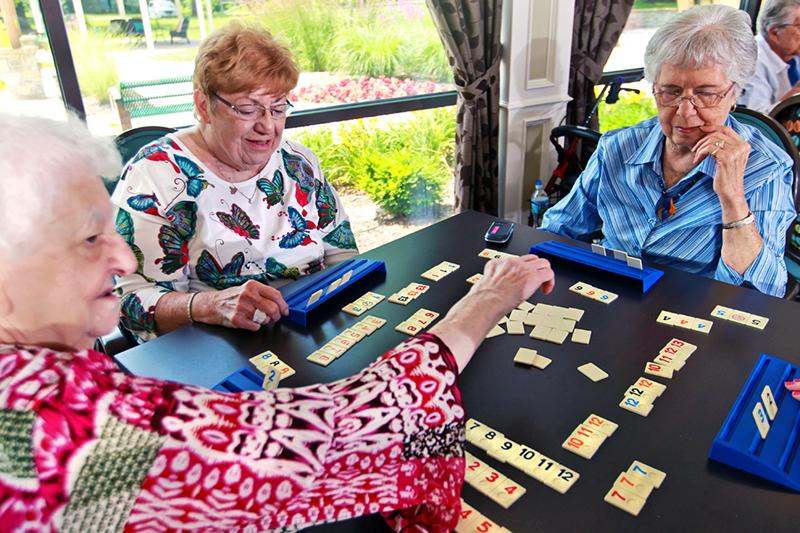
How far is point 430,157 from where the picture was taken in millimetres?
3902

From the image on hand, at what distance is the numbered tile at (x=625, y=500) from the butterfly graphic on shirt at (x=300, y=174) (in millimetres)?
1285

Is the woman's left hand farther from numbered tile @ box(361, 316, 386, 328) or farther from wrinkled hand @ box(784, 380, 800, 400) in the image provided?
numbered tile @ box(361, 316, 386, 328)

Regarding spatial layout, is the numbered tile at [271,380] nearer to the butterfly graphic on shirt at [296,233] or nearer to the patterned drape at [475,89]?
the butterfly graphic on shirt at [296,233]

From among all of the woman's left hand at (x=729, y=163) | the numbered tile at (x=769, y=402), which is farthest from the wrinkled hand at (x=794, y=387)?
the woman's left hand at (x=729, y=163)

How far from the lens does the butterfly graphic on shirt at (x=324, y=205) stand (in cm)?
180

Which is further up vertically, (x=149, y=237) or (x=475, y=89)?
(x=475, y=89)

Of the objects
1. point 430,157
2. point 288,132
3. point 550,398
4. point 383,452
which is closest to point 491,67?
point 430,157

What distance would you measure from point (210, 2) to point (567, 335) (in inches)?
104

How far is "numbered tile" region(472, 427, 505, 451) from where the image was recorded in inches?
34.9

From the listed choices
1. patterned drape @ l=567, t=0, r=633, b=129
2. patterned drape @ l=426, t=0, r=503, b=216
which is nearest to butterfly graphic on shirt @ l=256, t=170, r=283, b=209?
patterned drape @ l=426, t=0, r=503, b=216

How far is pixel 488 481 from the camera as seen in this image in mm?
821

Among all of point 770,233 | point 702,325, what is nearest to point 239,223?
point 702,325

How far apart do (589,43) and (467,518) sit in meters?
3.72

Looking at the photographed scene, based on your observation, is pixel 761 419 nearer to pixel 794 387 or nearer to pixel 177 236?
pixel 794 387
